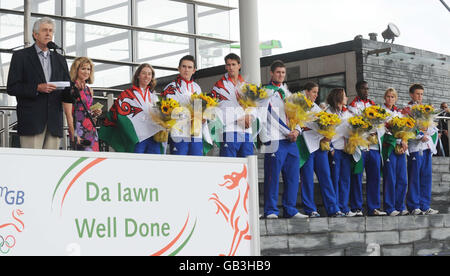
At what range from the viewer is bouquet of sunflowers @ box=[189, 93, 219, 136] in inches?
327

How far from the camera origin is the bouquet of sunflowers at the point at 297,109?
9.10 metres

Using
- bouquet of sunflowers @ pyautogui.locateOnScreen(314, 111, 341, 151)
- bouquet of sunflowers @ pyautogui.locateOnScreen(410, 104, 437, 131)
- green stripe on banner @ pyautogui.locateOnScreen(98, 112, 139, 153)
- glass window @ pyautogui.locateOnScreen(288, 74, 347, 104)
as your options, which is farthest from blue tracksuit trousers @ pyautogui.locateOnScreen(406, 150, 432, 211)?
glass window @ pyautogui.locateOnScreen(288, 74, 347, 104)

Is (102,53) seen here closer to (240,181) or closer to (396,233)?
(396,233)

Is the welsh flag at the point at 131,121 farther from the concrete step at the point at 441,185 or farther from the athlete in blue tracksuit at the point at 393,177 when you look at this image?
the concrete step at the point at 441,185

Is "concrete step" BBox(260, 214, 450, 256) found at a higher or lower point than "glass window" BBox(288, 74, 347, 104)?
lower

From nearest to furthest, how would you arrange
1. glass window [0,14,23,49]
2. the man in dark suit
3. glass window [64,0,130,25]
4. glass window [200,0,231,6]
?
the man in dark suit, glass window [0,14,23,49], glass window [64,0,130,25], glass window [200,0,231,6]

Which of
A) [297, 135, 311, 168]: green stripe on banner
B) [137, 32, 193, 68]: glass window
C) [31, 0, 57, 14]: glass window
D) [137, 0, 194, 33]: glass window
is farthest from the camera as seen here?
[137, 0, 194, 33]: glass window

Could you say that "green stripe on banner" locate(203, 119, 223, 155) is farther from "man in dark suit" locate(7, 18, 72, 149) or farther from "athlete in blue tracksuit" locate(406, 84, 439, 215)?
"athlete in blue tracksuit" locate(406, 84, 439, 215)

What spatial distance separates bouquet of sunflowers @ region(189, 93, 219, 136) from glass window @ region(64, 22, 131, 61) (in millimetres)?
7768

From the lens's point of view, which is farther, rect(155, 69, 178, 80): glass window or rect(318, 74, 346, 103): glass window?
rect(318, 74, 346, 103): glass window

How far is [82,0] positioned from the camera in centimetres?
1599

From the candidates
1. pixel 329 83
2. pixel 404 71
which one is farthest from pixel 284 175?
pixel 404 71

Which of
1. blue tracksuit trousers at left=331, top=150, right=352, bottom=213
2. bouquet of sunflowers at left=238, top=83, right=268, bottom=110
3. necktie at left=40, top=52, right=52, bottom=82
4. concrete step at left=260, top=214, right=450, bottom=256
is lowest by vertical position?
concrete step at left=260, top=214, right=450, bottom=256

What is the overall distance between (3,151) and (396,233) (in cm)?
625
